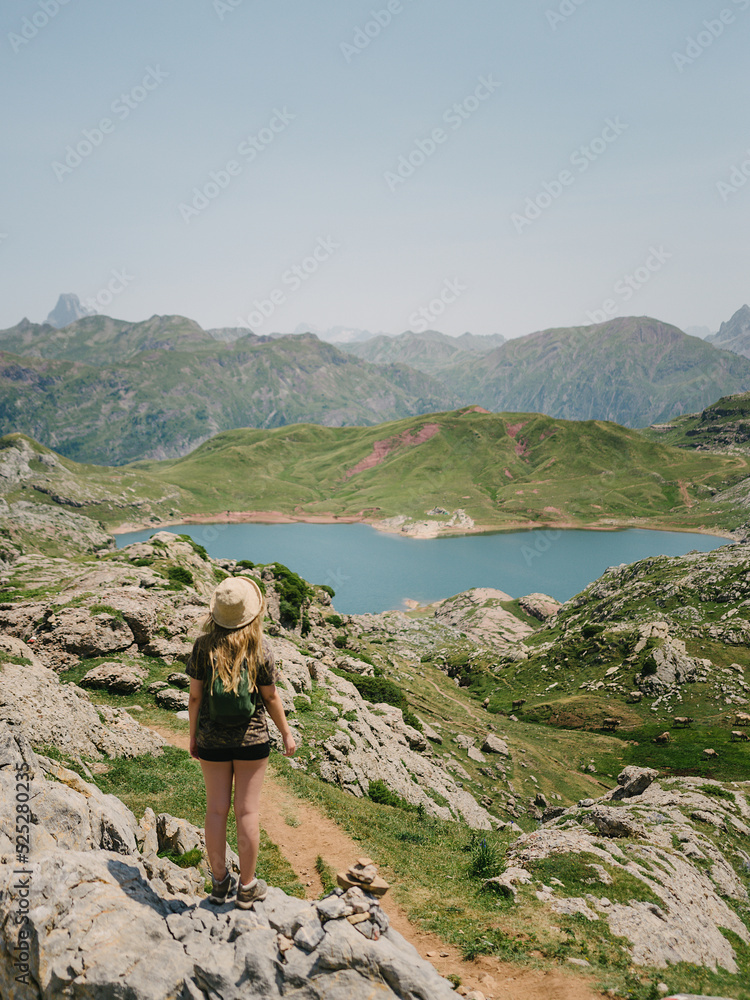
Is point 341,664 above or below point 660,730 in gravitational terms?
above

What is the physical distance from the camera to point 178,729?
67.8 feet

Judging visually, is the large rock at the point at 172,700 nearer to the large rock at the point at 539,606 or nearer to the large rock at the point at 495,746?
the large rock at the point at 495,746

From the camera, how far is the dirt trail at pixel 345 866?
30.9 ft

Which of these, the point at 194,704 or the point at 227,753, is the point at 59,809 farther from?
the point at 194,704

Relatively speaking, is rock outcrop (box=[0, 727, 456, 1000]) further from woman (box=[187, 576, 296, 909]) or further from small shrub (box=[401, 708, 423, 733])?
small shrub (box=[401, 708, 423, 733])

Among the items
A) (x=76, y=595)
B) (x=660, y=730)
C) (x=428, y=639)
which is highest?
(x=76, y=595)

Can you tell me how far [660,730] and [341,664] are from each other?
2897cm

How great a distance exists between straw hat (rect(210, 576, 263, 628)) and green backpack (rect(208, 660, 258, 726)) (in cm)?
73

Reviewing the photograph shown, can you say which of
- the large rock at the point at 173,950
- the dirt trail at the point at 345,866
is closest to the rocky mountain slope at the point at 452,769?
the large rock at the point at 173,950

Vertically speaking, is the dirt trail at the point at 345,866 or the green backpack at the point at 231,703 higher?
the green backpack at the point at 231,703

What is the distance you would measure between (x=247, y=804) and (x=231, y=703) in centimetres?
172

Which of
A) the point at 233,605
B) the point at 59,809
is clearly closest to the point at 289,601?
the point at 59,809

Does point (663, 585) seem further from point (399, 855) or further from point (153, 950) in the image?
point (153, 950)

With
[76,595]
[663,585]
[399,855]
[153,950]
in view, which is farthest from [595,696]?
[153,950]
